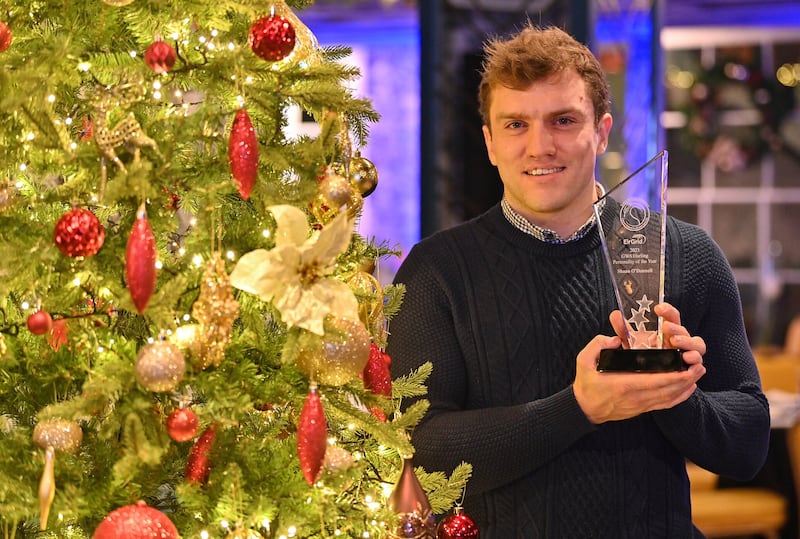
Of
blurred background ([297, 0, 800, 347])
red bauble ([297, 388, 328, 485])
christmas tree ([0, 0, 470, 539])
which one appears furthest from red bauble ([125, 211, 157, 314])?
blurred background ([297, 0, 800, 347])

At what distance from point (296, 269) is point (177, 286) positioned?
0.14 meters

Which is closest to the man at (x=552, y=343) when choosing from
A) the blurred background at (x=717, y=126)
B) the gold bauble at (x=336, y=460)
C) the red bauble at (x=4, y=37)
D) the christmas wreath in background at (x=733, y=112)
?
the gold bauble at (x=336, y=460)

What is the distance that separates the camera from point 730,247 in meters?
7.00

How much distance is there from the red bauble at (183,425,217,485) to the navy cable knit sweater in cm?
46

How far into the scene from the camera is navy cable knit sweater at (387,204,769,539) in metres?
1.66

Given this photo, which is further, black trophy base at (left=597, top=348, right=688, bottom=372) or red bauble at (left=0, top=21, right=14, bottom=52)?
black trophy base at (left=597, top=348, right=688, bottom=372)

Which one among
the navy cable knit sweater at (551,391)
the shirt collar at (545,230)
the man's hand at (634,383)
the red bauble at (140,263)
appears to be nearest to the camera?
the red bauble at (140,263)

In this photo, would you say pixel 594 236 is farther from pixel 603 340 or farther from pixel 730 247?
pixel 730 247

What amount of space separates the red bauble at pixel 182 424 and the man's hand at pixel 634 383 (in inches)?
23.8

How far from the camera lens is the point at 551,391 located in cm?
171

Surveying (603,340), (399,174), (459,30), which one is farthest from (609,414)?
(399,174)

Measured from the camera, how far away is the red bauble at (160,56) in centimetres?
124

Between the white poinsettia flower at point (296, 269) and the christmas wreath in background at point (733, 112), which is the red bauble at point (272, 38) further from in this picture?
the christmas wreath in background at point (733, 112)

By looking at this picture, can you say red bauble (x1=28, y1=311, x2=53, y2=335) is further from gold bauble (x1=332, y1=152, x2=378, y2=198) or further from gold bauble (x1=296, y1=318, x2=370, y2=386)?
gold bauble (x1=332, y1=152, x2=378, y2=198)
